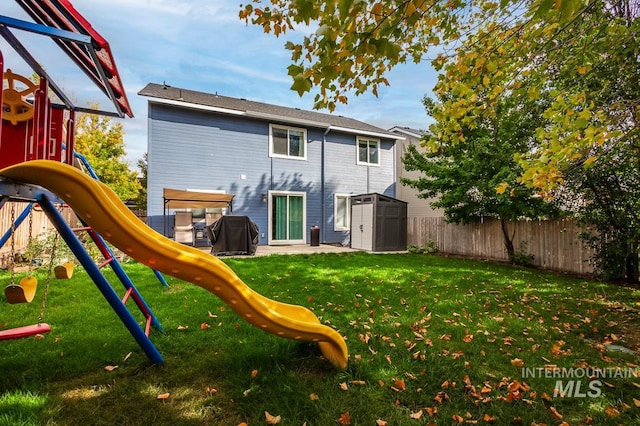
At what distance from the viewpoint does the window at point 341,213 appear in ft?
50.4

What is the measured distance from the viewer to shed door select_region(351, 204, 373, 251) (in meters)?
13.0

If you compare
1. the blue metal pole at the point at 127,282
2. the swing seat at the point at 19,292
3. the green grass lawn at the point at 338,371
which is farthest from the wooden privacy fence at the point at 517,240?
the swing seat at the point at 19,292

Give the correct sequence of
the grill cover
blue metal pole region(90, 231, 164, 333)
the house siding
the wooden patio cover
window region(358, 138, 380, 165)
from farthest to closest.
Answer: window region(358, 138, 380, 165), the house siding, the wooden patio cover, the grill cover, blue metal pole region(90, 231, 164, 333)

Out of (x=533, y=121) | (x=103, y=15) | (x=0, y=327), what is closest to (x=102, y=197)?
(x=0, y=327)

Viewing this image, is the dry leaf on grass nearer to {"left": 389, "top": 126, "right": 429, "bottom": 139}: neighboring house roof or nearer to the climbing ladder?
the climbing ladder

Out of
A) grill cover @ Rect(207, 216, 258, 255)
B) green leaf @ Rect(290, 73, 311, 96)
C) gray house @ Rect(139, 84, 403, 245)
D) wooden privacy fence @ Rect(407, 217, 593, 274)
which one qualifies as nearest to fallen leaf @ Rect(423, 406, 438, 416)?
green leaf @ Rect(290, 73, 311, 96)

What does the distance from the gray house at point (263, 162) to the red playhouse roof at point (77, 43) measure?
30.0 feet

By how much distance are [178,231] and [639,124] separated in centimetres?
1235

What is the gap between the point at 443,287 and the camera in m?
5.94

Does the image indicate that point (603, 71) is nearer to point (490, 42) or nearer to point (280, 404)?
point (490, 42)

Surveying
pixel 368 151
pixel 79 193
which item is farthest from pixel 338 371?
pixel 368 151

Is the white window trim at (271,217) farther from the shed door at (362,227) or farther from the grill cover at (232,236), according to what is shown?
the grill cover at (232,236)

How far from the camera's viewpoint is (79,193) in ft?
5.94

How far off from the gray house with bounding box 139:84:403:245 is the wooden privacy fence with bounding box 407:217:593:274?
4.11m
